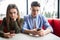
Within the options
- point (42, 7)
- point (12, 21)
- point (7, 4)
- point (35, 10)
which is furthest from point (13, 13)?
point (42, 7)

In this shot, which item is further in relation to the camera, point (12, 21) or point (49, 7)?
point (49, 7)

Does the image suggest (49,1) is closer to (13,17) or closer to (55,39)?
(13,17)

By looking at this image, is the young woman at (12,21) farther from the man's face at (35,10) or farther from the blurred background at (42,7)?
the blurred background at (42,7)

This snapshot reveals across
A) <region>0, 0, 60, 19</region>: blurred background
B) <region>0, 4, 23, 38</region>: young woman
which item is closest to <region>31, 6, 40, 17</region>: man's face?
<region>0, 4, 23, 38</region>: young woman

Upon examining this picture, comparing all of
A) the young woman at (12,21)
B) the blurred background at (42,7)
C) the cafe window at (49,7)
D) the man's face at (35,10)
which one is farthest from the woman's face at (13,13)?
the cafe window at (49,7)

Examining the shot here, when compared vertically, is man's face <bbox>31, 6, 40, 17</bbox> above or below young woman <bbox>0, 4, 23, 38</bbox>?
above

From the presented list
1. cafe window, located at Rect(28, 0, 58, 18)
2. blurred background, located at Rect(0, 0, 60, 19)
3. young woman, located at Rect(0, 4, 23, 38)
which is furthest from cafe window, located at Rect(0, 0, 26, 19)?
young woman, located at Rect(0, 4, 23, 38)

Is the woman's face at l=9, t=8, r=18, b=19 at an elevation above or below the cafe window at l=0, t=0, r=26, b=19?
below

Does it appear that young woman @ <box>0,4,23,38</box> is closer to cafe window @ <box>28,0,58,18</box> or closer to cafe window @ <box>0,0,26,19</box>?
cafe window @ <box>0,0,26,19</box>

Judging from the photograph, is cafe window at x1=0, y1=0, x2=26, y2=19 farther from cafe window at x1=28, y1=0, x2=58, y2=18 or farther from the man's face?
the man's face

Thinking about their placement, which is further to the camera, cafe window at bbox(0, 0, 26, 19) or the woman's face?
cafe window at bbox(0, 0, 26, 19)

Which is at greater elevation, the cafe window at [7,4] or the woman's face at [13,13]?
the cafe window at [7,4]

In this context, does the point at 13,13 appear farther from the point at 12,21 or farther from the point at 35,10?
the point at 35,10

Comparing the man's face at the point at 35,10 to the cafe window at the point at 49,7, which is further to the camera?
the cafe window at the point at 49,7
